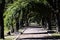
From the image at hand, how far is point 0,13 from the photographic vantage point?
22.6m

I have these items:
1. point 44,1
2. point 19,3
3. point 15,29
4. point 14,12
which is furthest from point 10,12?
point 15,29

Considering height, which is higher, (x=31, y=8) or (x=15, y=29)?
(x=31, y=8)

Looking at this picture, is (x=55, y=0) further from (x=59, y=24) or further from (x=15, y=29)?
(x=15, y=29)

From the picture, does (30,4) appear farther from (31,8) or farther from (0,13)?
(0,13)

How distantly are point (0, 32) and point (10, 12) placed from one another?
19.3ft

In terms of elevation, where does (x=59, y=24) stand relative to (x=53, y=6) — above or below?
below

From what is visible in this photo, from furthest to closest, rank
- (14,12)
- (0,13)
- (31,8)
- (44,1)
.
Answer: (44,1)
(31,8)
(14,12)
(0,13)

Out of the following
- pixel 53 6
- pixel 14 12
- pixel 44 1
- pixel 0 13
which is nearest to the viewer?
pixel 0 13

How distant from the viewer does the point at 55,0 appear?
124 ft

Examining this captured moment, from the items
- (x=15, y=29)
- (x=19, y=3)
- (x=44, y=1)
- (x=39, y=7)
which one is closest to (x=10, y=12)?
(x=19, y=3)

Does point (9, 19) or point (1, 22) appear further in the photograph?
point (9, 19)

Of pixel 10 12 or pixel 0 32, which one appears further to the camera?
pixel 10 12

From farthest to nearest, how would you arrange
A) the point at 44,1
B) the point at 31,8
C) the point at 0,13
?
the point at 44,1
the point at 31,8
the point at 0,13

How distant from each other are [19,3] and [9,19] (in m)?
3.17
